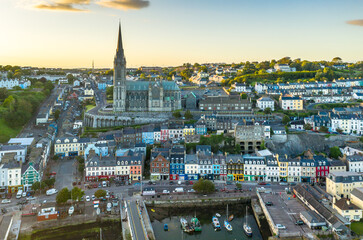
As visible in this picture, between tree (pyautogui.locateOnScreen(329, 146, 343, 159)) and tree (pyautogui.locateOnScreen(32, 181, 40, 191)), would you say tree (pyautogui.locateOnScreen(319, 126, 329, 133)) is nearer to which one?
tree (pyautogui.locateOnScreen(329, 146, 343, 159))

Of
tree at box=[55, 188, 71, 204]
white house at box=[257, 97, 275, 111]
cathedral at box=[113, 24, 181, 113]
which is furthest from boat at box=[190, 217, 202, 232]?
white house at box=[257, 97, 275, 111]

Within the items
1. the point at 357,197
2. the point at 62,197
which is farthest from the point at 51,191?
the point at 357,197

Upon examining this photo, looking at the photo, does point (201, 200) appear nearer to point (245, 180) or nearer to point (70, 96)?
point (245, 180)

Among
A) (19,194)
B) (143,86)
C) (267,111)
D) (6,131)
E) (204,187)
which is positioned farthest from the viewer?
(143,86)

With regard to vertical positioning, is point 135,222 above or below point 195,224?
above

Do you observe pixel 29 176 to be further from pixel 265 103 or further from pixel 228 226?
A: pixel 265 103

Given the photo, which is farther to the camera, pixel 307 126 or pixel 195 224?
pixel 307 126

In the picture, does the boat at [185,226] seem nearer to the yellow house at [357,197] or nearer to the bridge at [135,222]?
the bridge at [135,222]
